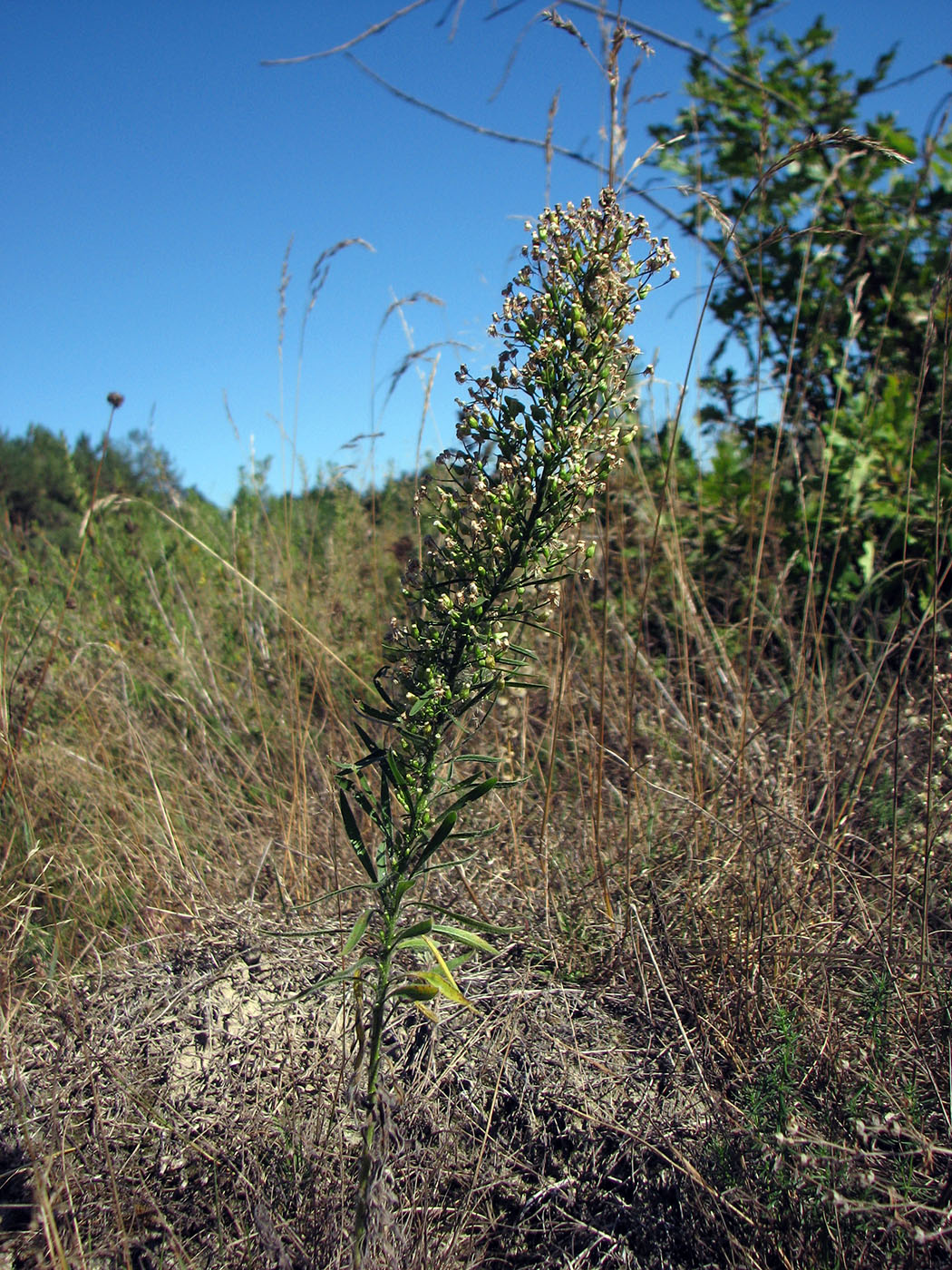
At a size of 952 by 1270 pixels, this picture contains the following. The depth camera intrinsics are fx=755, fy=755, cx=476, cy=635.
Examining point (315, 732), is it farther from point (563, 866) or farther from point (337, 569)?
point (337, 569)

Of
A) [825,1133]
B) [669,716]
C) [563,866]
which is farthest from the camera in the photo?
[669,716]

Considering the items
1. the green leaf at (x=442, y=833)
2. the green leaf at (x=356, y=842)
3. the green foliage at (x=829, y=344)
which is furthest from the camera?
the green foliage at (x=829, y=344)

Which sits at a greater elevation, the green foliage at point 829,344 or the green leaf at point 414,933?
the green foliage at point 829,344

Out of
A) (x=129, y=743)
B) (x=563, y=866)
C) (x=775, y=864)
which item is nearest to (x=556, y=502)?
(x=775, y=864)

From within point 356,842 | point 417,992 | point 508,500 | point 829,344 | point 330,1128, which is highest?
point 829,344

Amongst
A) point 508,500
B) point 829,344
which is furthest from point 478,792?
point 829,344

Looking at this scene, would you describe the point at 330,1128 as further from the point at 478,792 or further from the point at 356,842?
the point at 478,792

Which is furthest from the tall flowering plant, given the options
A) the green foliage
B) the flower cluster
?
the green foliage

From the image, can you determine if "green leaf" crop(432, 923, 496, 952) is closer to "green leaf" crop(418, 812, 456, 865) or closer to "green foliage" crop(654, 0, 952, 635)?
"green leaf" crop(418, 812, 456, 865)

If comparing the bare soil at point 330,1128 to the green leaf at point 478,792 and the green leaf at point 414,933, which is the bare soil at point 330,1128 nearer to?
the green leaf at point 414,933

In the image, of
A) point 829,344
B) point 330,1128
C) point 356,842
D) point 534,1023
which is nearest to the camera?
point 356,842

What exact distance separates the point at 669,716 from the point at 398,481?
245 cm

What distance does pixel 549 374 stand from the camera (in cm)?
114

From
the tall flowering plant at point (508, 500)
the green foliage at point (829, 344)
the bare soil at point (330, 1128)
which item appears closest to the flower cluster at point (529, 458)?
the tall flowering plant at point (508, 500)
